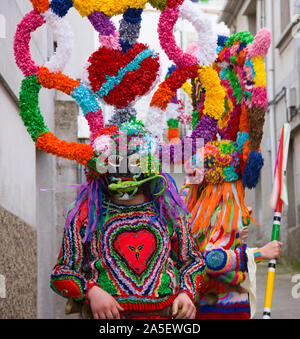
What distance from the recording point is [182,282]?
2.55m

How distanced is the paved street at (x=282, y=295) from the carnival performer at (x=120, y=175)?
11.4ft

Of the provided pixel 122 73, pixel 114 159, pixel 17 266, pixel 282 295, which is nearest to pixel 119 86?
pixel 122 73

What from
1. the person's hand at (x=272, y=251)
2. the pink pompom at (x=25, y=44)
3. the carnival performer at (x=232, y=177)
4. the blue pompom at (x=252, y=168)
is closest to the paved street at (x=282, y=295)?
the carnival performer at (x=232, y=177)

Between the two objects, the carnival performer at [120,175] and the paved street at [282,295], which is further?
the paved street at [282,295]

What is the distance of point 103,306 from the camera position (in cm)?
240

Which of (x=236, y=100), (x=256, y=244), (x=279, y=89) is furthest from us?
(x=256, y=244)

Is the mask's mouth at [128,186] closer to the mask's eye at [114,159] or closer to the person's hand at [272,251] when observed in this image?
the mask's eye at [114,159]

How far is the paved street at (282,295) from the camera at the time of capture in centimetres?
595

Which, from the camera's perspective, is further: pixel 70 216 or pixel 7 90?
pixel 7 90

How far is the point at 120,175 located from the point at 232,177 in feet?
3.33

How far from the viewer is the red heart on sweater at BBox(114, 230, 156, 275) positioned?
2.53 metres
